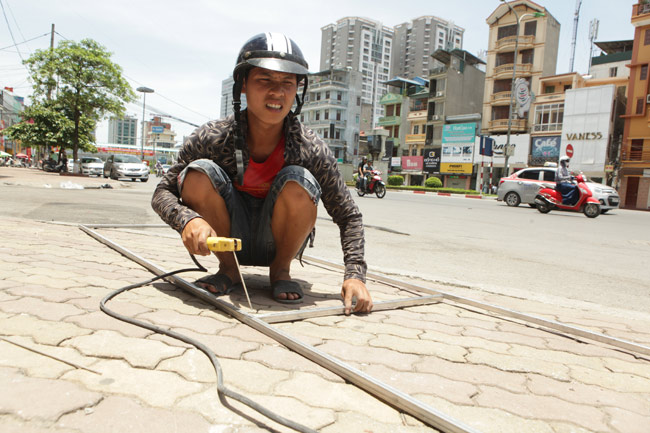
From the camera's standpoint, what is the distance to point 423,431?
3.99 ft

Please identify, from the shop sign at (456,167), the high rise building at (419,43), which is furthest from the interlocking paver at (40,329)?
the high rise building at (419,43)

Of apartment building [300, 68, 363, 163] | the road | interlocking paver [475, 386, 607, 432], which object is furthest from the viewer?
apartment building [300, 68, 363, 163]

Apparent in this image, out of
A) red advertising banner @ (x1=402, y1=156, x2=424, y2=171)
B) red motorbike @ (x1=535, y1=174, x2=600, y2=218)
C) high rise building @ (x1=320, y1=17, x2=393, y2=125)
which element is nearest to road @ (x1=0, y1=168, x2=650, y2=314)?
red motorbike @ (x1=535, y1=174, x2=600, y2=218)

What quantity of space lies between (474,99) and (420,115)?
218 inches

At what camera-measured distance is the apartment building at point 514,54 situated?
36.8 metres

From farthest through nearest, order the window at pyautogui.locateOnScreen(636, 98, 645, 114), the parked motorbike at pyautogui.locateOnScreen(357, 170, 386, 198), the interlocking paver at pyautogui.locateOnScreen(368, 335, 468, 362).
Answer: the window at pyautogui.locateOnScreen(636, 98, 645, 114)
the parked motorbike at pyautogui.locateOnScreen(357, 170, 386, 198)
the interlocking paver at pyautogui.locateOnScreen(368, 335, 468, 362)

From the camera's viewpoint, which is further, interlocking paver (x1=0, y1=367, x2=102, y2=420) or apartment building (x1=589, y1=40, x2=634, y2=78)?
apartment building (x1=589, y1=40, x2=634, y2=78)

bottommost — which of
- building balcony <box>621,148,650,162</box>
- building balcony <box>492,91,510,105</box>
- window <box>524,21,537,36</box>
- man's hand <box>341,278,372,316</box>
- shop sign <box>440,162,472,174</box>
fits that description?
man's hand <box>341,278,372,316</box>

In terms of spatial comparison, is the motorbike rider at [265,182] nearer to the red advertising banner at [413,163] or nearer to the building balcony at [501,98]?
the building balcony at [501,98]

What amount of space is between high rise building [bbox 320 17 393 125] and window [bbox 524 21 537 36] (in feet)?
240

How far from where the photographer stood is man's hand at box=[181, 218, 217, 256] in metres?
1.96

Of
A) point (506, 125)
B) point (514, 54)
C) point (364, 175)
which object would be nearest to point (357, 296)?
point (364, 175)

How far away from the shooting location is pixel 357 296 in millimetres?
2201

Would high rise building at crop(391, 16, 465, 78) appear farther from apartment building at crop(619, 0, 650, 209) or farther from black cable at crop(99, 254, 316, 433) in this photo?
black cable at crop(99, 254, 316, 433)
